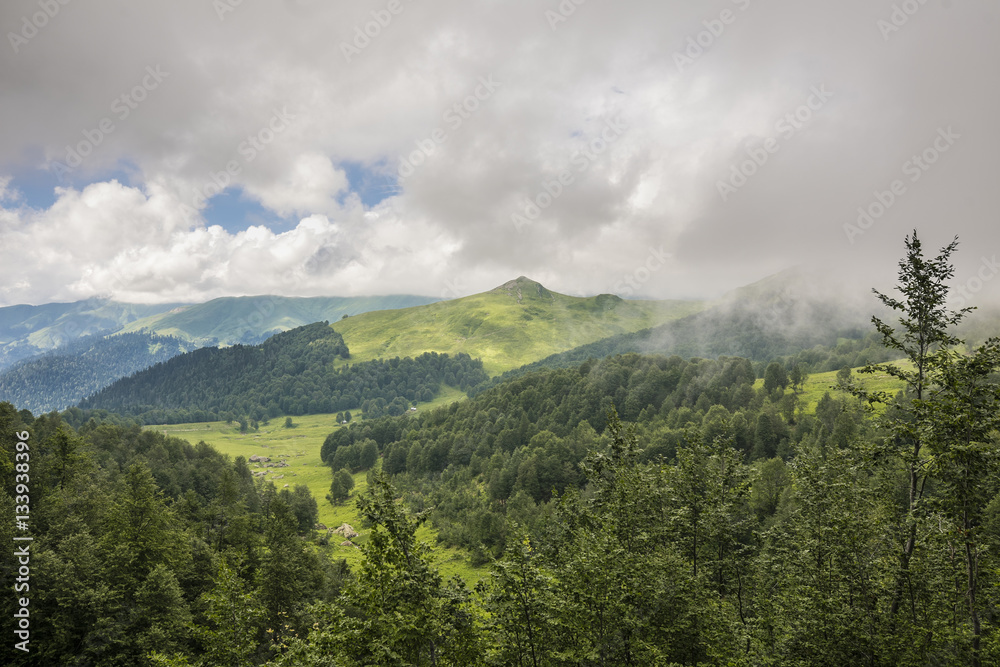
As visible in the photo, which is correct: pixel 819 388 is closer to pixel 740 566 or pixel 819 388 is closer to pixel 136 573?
pixel 740 566

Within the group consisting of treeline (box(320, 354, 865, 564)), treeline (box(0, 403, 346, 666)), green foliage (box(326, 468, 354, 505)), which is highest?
treeline (box(0, 403, 346, 666))

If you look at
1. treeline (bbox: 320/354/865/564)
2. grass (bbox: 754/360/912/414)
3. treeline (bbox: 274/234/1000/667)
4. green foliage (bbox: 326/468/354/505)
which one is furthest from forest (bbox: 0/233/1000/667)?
green foliage (bbox: 326/468/354/505)

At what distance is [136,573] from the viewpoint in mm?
39781

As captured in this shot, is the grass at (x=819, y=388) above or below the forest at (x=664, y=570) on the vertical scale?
below

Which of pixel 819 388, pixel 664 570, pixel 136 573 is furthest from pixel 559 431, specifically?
pixel 664 570

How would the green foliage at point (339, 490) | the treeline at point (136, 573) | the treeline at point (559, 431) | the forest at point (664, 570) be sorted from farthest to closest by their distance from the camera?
the green foliage at point (339, 490) → the treeline at point (559, 431) → the treeline at point (136, 573) → the forest at point (664, 570)

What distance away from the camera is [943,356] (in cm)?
1845

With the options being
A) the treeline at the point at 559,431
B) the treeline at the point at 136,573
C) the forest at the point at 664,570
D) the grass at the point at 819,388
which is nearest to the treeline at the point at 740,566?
the forest at the point at 664,570

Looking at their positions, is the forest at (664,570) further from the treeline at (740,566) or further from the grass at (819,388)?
the grass at (819,388)

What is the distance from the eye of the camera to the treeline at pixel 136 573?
31156 mm

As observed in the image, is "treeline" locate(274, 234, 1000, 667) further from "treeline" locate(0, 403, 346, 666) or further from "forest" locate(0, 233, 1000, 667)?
"treeline" locate(0, 403, 346, 666)

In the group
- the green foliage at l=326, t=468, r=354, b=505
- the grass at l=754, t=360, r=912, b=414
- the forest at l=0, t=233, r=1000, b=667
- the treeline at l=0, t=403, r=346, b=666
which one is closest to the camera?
the forest at l=0, t=233, r=1000, b=667

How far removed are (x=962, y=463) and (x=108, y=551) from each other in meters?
57.3

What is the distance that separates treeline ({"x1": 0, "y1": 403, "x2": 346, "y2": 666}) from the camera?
1227 inches
